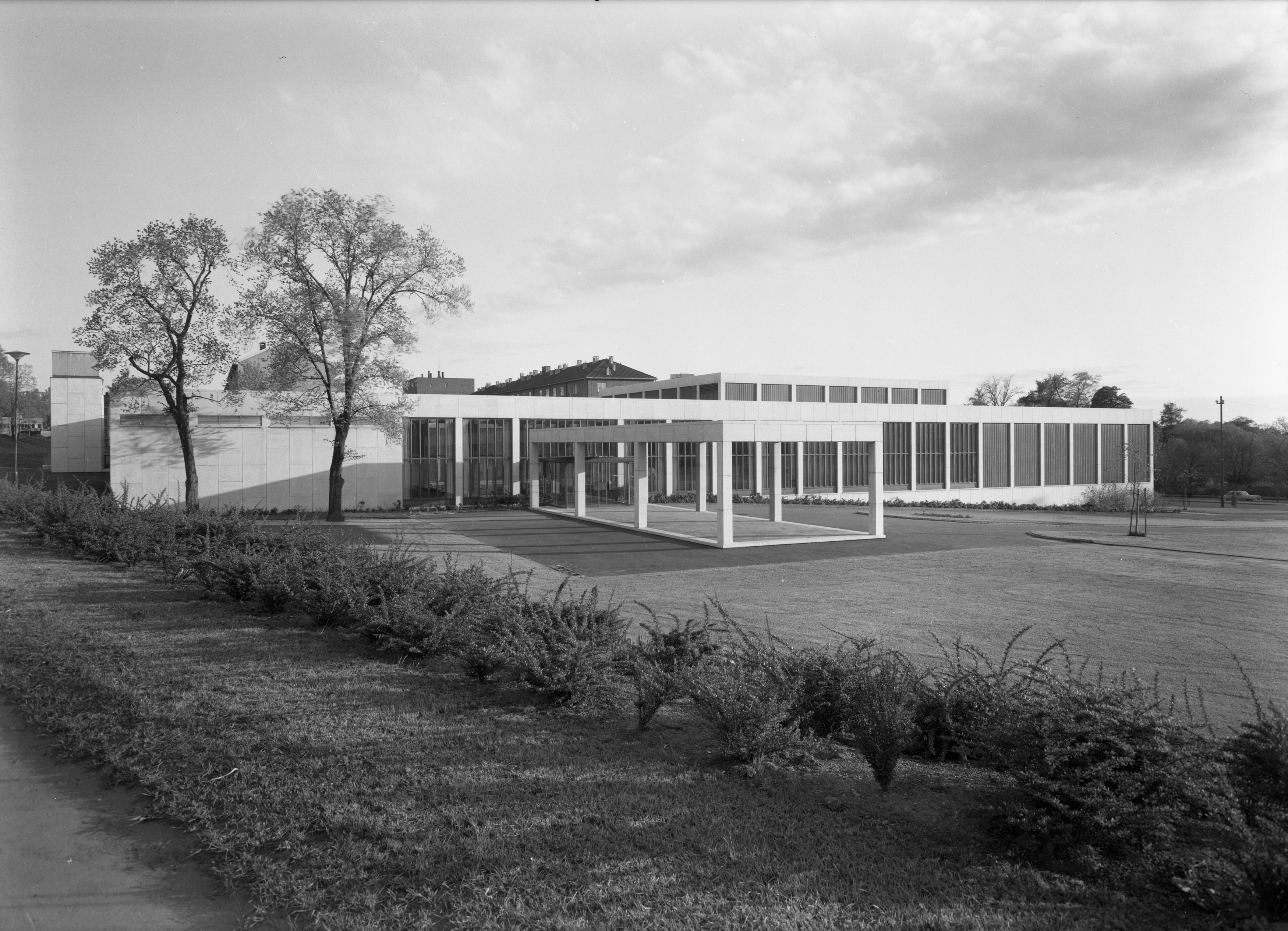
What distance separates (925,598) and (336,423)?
23414mm

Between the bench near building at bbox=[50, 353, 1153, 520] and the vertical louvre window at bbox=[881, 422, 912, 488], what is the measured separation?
0.10 m

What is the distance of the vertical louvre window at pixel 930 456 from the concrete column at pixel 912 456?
6.6 inches

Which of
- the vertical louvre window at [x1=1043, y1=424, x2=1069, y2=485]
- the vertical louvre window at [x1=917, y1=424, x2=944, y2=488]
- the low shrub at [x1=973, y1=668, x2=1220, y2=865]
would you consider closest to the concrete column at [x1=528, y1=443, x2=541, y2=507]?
the vertical louvre window at [x1=917, y1=424, x2=944, y2=488]

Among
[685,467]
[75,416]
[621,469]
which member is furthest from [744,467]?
[75,416]

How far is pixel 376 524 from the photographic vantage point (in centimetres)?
2914

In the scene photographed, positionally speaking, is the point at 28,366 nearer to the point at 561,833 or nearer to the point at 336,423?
the point at 336,423

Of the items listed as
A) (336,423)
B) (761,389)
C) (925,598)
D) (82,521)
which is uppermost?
(761,389)

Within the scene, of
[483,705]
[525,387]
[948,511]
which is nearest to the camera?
[483,705]

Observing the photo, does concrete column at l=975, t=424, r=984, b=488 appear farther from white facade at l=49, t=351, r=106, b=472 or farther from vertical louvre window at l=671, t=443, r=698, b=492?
white facade at l=49, t=351, r=106, b=472

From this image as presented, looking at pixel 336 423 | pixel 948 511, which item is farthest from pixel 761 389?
pixel 336 423

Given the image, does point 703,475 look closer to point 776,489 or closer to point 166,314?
point 776,489

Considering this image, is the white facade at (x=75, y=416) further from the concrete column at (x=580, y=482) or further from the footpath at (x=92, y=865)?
the footpath at (x=92, y=865)

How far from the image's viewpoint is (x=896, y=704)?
5637 millimetres

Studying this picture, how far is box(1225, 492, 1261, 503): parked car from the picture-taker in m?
57.4
